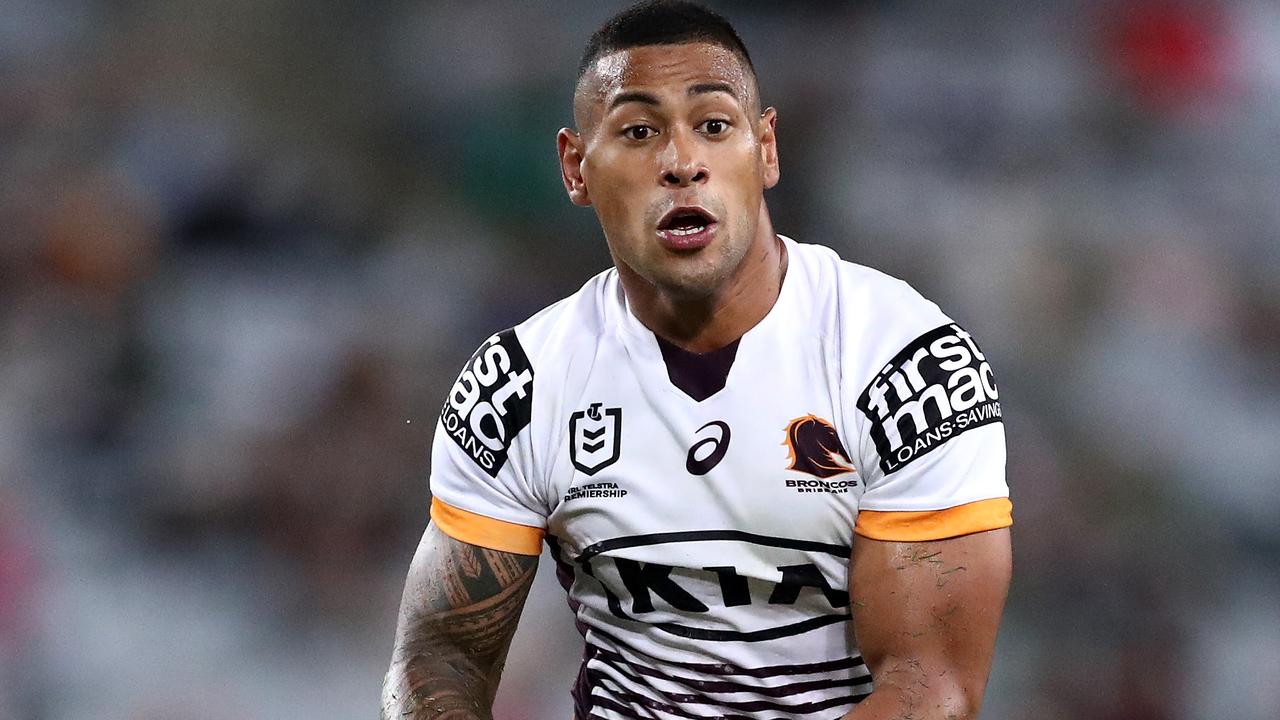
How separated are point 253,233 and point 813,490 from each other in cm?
407

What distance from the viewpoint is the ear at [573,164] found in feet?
8.95

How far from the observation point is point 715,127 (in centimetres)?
254

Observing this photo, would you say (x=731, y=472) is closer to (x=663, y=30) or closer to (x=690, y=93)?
(x=690, y=93)

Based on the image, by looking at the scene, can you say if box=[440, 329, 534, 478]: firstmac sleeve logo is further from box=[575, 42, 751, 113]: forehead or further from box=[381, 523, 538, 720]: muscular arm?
box=[575, 42, 751, 113]: forehead

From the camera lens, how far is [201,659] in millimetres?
5004

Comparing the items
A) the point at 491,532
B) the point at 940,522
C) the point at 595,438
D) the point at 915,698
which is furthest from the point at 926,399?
the point at 491,532

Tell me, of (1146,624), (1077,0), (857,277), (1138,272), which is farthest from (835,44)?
(857,277)

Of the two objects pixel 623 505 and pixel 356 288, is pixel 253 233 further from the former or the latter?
pixel 623 505

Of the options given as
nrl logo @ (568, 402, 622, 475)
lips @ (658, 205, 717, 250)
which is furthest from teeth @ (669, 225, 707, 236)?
nrl logo @ (568, 402, 622, 475)

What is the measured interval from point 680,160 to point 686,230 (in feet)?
0.40

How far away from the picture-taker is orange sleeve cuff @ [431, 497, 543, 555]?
265cm

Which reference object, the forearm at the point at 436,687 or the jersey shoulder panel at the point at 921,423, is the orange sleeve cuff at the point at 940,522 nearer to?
the jersey shoulder panel at the point at 921,423

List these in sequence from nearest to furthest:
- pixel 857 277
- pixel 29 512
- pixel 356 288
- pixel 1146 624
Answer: pixel 857 277
pixel 1146 624
pixel 29 512
pixel 356 288

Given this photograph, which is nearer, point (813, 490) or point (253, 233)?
point (813, 490)
